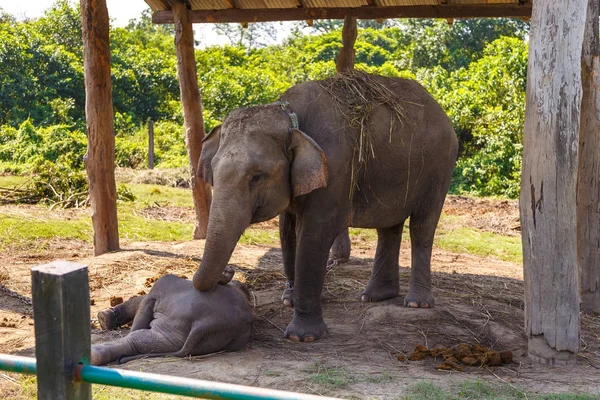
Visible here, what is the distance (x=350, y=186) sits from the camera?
6738mm

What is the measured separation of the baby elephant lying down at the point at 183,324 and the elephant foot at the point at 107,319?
1.28 ft

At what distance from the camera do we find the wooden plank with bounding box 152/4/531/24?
10133 millimetres

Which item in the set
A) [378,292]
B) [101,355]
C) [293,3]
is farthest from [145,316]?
[293,3]

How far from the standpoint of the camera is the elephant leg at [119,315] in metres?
6.42

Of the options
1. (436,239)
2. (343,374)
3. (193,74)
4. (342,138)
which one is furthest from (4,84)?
(343,374)

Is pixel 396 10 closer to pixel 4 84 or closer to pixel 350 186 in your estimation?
pixel 350 186

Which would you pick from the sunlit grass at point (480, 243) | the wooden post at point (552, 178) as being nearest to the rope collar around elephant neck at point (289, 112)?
the wooden post at point (552, 178)

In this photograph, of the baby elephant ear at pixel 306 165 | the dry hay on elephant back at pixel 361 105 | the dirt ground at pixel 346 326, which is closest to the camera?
the dirt ground at pixel 346 326

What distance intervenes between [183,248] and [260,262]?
1188 millimetres

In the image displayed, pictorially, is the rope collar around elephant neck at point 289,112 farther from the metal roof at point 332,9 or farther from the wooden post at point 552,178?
the metal roof at point 332,9

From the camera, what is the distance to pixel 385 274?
25.2ft

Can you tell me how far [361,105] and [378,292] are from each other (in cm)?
183

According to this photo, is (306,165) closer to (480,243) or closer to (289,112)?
(289,112)

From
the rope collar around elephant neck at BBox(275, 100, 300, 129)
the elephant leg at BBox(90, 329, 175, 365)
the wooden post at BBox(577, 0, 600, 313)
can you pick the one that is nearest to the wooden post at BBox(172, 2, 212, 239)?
the rope collar around elephant neck at BBox(275, 100, 300, 129)
